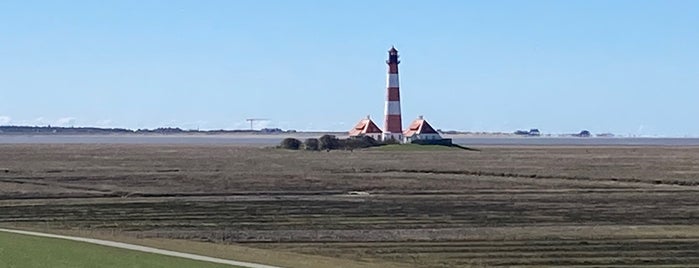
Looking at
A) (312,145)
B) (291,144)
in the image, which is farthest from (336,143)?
(291,144)

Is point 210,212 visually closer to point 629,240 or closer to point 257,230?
point 257,230

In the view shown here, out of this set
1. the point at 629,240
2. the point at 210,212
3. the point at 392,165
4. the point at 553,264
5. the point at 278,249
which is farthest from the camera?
the point at 392,165

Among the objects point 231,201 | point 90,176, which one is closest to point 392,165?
point 90,176

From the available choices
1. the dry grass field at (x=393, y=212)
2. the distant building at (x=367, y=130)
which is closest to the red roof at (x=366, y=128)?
the distant building at (x=367, y=130)

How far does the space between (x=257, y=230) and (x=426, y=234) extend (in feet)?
13.3

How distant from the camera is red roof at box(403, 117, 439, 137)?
104m

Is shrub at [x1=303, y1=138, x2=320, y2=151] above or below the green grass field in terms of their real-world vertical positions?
above

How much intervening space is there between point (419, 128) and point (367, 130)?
5.72 meters

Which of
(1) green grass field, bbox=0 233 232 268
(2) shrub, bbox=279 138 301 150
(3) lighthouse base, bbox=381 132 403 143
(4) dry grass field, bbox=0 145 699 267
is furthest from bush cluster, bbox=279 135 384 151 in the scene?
(1) green grass field, bbox=0 233 232 268

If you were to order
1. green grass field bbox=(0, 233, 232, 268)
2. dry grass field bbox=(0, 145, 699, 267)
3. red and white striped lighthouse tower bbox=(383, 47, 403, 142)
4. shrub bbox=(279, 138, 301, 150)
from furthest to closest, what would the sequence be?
shrub bbox=(279, 138, 301, 150)
red and white striped lighthouse tower bbox=(383, 47, 403, 142)
dry grass field bbox=(0, 145, 699, 267)
green grass field bbox=(0, 233, 232, 268)

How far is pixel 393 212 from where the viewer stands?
103 feet

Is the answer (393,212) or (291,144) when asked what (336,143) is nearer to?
(291,144)

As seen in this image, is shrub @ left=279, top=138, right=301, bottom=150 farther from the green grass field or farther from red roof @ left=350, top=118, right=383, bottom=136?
the green grass field

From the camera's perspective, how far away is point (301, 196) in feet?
125
